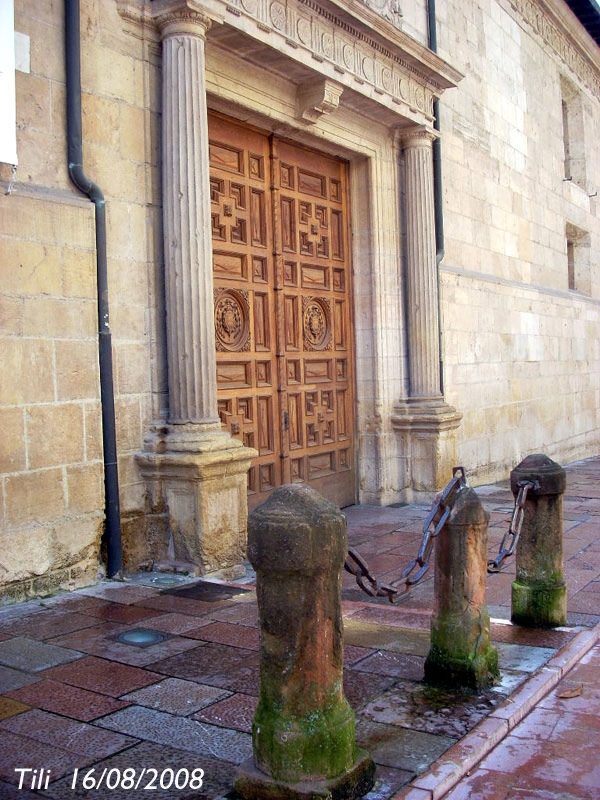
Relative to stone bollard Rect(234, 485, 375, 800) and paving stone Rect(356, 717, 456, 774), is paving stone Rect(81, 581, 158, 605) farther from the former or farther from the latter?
stone bollard Rect(234, 485, 375, 800)

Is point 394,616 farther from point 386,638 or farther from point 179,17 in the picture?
point 179,17

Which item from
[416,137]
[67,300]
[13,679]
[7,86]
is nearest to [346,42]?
[416,137]

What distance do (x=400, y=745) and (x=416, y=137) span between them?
24.4ft

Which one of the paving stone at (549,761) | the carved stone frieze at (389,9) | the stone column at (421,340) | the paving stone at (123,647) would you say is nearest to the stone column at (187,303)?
the paving stone at (123,647)

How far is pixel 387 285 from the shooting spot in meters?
8.85

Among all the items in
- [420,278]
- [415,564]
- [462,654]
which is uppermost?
[420,278]

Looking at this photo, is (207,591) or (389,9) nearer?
(207,591)

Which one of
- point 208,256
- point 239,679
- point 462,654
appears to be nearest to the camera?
point 462,654

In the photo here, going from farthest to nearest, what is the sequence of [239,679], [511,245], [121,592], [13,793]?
[511,245], [121,592], [239,679], [13,793]

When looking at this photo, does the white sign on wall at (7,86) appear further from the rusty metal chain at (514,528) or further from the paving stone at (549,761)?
the paving stone at (549,761)

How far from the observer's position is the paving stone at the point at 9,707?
3266 millimetres

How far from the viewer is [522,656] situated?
156 inches

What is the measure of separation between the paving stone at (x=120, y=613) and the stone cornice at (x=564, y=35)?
1080 cm

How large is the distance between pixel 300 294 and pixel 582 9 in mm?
10003
